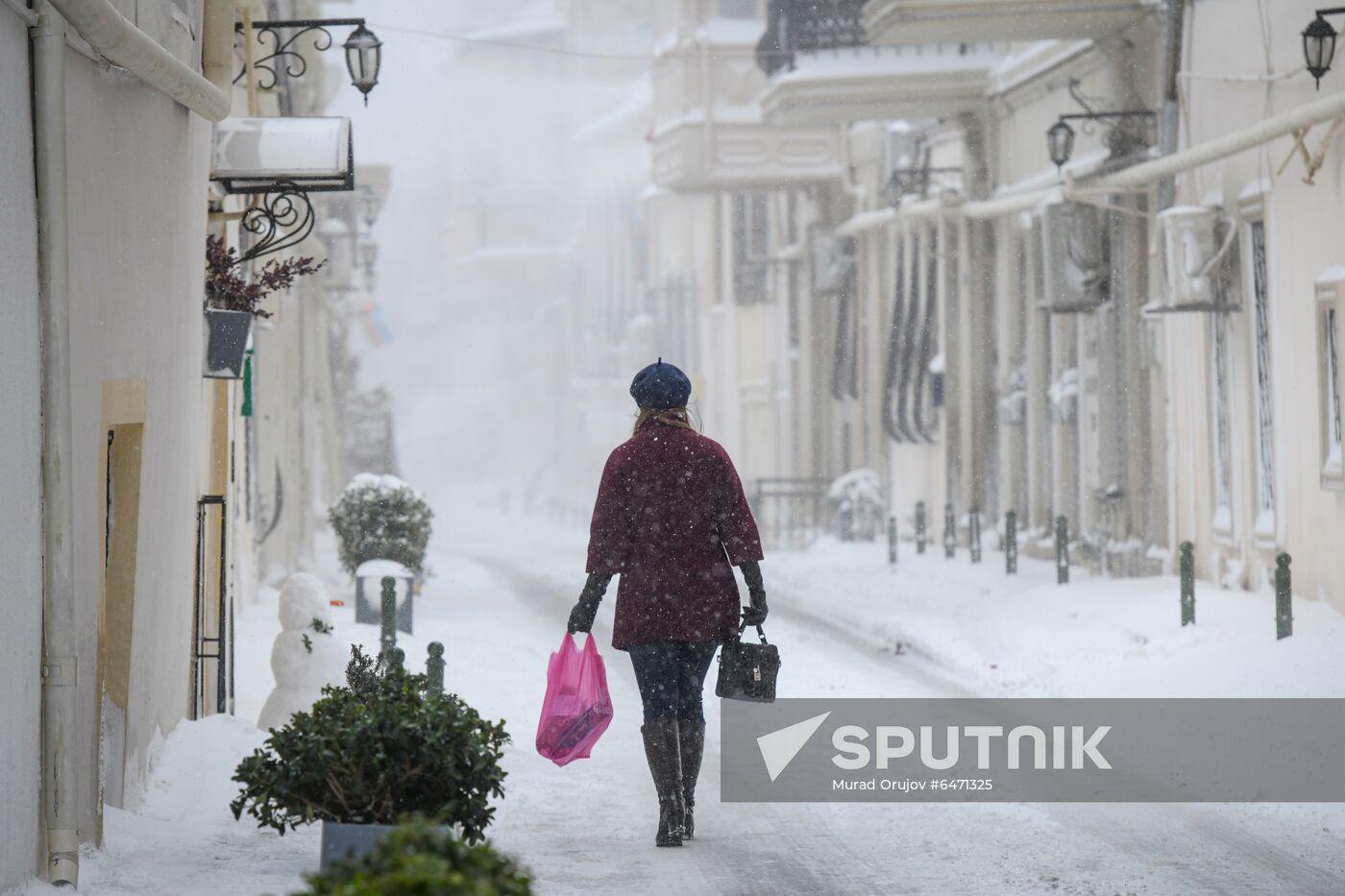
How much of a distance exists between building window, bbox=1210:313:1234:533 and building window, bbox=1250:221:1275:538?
891mm

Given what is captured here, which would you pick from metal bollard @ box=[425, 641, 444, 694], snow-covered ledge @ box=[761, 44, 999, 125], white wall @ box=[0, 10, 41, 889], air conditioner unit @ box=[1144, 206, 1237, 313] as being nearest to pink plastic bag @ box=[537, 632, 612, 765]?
white wall @ box=[0, 10, 41, 889]

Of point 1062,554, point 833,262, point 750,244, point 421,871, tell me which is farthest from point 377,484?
point 750,244

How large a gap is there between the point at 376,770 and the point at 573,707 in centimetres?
182

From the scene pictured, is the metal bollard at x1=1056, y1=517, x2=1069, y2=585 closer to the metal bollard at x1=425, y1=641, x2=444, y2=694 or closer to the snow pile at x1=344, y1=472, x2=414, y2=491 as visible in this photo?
the snow pile at x1=344, y1=472, x2=414, y2=491

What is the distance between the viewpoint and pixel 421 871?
377 cm

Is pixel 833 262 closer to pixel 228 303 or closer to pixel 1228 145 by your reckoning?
pixel 1228 145

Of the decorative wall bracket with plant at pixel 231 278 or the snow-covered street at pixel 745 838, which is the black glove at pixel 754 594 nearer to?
the snow-covered street at pixel 745 838

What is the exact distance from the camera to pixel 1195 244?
57.6 feet

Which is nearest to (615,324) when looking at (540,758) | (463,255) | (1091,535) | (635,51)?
(635,51)

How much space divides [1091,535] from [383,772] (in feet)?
58.0

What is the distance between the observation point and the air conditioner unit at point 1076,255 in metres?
22.0

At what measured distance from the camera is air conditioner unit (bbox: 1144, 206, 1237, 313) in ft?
57.6

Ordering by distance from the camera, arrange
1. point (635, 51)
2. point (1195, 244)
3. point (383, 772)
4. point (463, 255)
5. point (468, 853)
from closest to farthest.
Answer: point (468, 853)
point (383, 772)
point (1195, 244)
point (635, 51)
point (463, 255)

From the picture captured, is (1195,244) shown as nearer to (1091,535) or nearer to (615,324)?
(1091,535)
